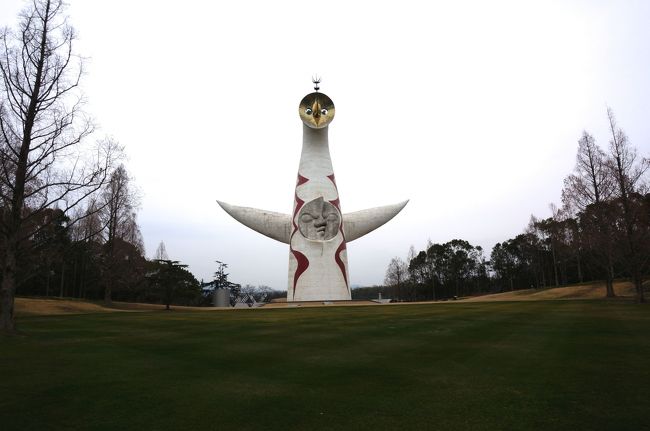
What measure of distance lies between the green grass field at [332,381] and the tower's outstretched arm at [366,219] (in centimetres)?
2718

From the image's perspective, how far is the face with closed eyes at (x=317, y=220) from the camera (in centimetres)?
3494

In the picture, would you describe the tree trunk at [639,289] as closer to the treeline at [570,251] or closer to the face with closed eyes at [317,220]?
the treeline at [570,251]

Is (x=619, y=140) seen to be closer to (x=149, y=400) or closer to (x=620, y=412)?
(x=620, y=412)

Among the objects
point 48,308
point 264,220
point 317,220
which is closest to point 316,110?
point 317,220

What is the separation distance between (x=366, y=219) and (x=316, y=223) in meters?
5.88

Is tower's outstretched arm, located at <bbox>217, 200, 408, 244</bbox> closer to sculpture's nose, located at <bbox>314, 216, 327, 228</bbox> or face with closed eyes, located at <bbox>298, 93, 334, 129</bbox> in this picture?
sculpture's nose, located at <bbox>314, 216, 327, 228</bbox>

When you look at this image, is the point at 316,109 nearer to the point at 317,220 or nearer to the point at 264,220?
the point at 317,220

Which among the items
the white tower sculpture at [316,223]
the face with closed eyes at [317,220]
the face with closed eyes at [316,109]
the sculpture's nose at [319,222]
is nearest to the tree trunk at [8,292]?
the white tower sculpture at [316,223]

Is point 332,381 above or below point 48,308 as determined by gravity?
below

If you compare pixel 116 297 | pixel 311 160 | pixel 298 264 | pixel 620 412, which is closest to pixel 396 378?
pixel 620 412

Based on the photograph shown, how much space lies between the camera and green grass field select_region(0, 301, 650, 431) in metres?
5.02

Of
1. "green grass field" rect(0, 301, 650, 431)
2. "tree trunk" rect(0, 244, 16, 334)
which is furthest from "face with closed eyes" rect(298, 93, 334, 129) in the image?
"green grass field" rect(0, 301, 650, 431)

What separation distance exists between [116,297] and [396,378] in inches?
2092

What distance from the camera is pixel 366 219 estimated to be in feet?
129
